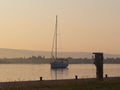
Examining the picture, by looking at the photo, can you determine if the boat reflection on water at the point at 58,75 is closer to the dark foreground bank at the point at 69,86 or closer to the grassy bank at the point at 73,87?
the dark foreground bank at the point at 69,86

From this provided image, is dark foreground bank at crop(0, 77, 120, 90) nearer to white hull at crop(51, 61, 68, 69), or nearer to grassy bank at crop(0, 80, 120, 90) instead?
grassy bank at crop(0, 80, 120, 90)

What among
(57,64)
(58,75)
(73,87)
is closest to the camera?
(73,87)

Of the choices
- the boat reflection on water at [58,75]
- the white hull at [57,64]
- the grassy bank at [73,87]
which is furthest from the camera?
the white hull at [57,64]

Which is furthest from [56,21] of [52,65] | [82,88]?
[82,88]

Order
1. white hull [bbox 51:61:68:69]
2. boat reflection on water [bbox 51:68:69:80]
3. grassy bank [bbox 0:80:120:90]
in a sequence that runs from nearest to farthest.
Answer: grassy bank [bbox 0:80:120:90] < boat reflection on water [bbox 51:68:69:80] < white hull [bbox 51:61:68:69]

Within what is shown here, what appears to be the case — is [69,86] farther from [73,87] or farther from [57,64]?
[57,64]

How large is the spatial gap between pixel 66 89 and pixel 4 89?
3810mm

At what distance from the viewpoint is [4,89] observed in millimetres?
27562

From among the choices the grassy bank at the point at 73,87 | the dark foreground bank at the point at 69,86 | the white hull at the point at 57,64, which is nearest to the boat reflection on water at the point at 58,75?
the white hull at the point at 57,64

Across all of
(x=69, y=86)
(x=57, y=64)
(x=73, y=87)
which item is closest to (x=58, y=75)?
(x=57, y=64)

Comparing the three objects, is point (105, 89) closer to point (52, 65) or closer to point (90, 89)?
point (90, 89)

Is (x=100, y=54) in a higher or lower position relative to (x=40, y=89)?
higher

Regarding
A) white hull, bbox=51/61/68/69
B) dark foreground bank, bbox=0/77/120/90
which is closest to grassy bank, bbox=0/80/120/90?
dark foreground bank, bbox=0/77/120/90

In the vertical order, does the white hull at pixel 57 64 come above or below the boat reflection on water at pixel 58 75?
above
